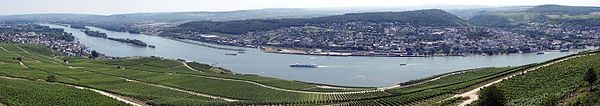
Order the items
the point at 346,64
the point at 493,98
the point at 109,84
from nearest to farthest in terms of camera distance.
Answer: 1. the point at 493,98
2. the point at 109,84
3. the point at 346,64

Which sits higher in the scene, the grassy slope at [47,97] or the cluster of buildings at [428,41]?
the grassy slope at [47,97]

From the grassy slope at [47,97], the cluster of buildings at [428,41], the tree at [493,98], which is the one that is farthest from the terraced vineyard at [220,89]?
the cluster of buildings at [428,41]

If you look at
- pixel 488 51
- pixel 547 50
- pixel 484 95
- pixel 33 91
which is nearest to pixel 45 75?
pixel 33 91

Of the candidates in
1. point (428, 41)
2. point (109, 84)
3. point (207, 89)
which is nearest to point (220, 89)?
point (207, 89)

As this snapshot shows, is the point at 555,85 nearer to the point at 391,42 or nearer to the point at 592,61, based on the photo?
the point at 592,61

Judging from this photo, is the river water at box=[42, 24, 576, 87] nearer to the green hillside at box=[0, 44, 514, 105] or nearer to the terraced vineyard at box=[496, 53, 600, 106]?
the green hillside at box=[0, 44, 514, 105]

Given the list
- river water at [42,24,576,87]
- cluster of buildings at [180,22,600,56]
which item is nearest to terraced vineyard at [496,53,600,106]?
river water at [42,24,576,87]

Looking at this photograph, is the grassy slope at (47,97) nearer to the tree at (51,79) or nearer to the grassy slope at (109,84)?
the grassy slope at (109,84)

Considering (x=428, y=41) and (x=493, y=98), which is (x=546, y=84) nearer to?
(x=493, y=98)
